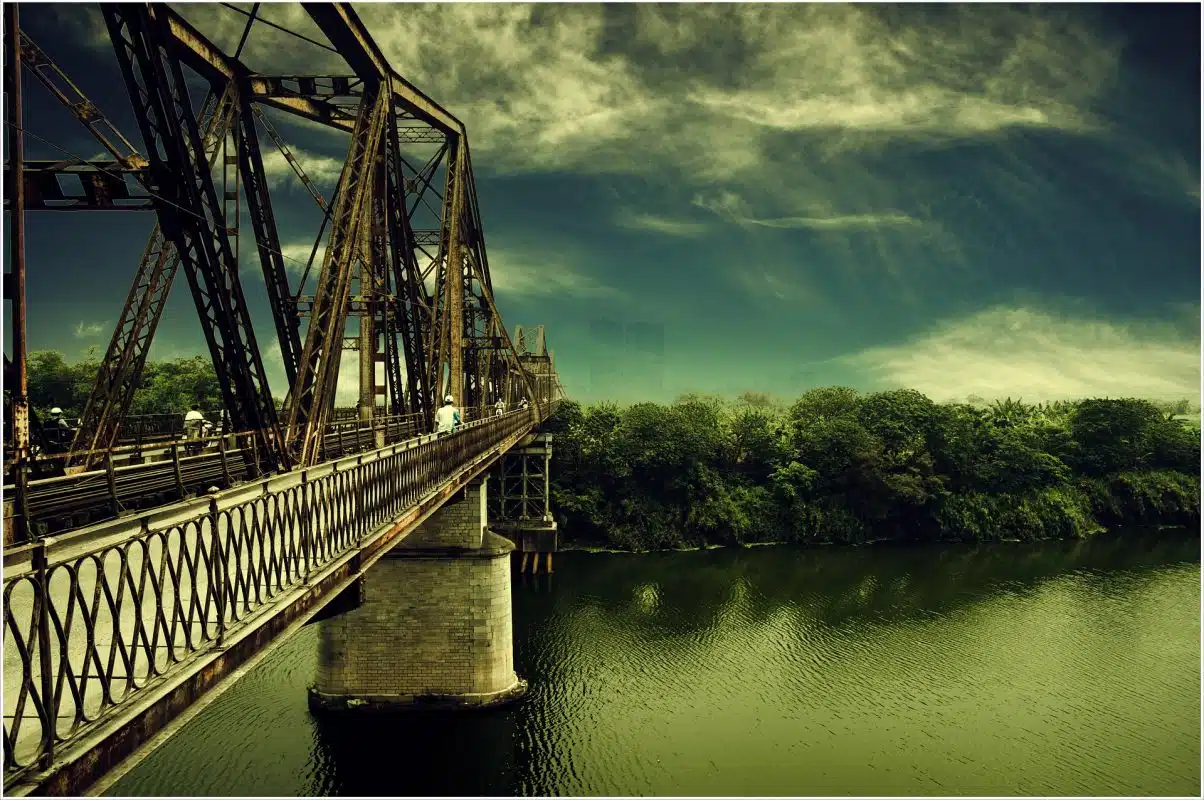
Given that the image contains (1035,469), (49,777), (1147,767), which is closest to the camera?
(49,777)

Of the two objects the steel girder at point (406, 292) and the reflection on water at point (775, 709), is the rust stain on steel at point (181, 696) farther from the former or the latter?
the reflection on water at point (775, 709)

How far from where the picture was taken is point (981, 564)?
38062mm

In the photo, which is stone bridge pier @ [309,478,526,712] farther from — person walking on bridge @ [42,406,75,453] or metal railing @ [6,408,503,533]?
person walking on bridge @ [42,406,75,453]

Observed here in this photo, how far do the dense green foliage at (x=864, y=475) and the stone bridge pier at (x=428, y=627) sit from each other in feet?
67.2

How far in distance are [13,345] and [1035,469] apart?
54023mm

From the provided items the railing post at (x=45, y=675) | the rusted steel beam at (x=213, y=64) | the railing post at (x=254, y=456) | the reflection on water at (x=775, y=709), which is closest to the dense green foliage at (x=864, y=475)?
the reflection on water at (x=775, y=709)

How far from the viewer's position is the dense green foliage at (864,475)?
41781mm

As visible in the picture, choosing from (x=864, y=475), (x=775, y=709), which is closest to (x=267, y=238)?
(x=775, y=709)

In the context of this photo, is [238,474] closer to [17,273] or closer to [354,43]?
[17,273]

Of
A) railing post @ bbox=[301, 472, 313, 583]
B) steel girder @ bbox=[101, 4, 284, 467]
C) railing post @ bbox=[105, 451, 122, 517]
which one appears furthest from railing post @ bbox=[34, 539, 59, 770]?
steel girder @ bbox=[101, 4, 284, 467]

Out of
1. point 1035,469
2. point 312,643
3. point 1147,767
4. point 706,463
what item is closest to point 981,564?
point 1035,469

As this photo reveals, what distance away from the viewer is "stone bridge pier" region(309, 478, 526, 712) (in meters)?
18.8

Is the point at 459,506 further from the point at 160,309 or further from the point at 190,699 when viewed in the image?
the point at 190,699

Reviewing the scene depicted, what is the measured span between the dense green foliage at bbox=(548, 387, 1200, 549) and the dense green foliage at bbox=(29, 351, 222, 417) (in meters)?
27.5
